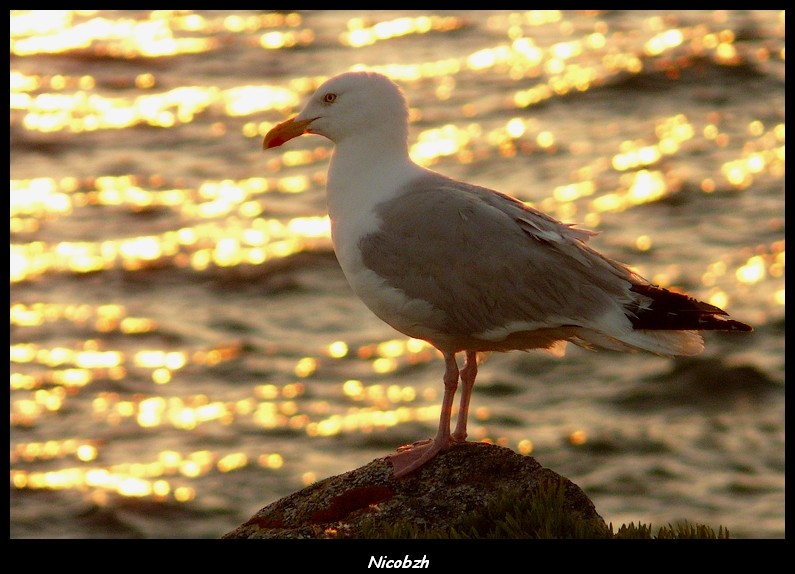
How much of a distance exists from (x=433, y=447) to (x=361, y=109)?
244cm

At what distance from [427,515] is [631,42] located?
21.7 meters

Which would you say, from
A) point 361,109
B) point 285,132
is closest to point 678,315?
point 361,109

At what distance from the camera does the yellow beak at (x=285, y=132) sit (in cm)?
958

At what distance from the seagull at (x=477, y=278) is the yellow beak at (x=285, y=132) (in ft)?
1.98

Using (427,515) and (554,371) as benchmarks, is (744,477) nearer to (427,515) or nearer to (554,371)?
(554,371)

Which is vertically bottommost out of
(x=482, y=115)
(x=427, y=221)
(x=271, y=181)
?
(x=427, y=221)

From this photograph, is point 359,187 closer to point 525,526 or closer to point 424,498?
point 424,498

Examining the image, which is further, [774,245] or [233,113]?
[233,113]

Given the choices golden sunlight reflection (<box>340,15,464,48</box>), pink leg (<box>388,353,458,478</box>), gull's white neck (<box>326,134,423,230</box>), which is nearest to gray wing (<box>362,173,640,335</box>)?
gull's white neck (<box>326,134,423,230</box>)

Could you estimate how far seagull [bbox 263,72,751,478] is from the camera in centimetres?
843

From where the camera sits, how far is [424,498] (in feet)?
28.0

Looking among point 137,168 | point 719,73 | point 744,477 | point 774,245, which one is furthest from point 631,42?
point 744,477

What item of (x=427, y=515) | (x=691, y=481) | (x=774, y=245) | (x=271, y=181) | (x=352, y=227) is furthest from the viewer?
(x=271, y=181)

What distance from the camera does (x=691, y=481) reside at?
17.6 metres
